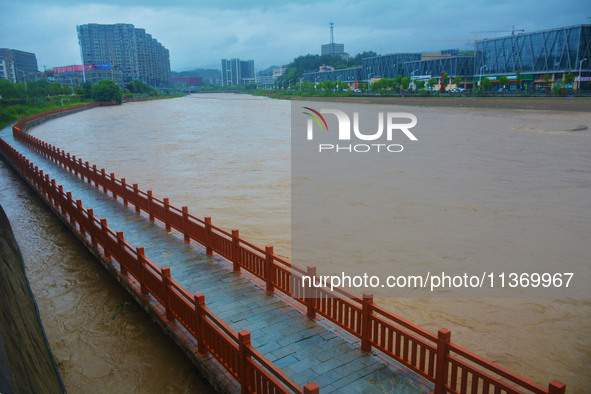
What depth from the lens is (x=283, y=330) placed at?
666 centimetres

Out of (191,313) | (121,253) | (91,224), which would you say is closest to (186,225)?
(121,253)

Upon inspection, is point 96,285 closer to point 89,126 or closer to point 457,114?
point 89,126

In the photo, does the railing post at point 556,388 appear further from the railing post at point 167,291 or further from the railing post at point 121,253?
the railing post at point 121,253

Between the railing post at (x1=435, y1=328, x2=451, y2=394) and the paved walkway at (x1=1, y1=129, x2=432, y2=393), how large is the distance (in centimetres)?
30

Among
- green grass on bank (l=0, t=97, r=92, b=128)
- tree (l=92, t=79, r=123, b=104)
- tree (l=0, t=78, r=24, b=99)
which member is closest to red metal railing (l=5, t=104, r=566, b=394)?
green grass on bank (l=0, t=97, r=92, b=128)

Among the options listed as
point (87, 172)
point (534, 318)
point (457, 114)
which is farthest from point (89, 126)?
point (534, 318)

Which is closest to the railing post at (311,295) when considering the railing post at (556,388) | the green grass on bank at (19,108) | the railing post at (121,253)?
the railing post at (556,388)

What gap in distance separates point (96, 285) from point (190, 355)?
14.7 feet

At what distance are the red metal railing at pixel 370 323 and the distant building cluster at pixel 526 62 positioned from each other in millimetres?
77501

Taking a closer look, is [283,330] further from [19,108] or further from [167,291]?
[19,108]

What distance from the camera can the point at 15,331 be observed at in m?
5.32

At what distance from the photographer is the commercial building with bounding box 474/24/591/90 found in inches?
2771

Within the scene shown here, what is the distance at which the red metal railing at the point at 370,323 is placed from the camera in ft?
15.3

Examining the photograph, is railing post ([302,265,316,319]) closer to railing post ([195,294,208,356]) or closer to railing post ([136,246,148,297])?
railing post ([195,294,208,356])
